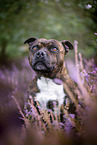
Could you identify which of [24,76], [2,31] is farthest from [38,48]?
[2,31]

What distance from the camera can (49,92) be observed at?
2.68 meters

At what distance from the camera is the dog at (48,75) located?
2621 mm

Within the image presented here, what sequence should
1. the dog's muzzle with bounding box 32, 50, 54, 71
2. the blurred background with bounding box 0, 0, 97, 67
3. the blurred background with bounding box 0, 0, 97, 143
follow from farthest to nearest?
the blurred background with bounding box 0, 0, 97, 67, the blurred background with bounding box 0, 0, 97, 143, the dog's muzzle with bounding box 32, 50, 54, 71

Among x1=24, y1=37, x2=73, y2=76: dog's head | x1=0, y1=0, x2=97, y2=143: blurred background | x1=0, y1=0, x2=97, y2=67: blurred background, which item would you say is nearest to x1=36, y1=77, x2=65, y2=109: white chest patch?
x1=24, y1=37, x2=73, y2=76: dog's head

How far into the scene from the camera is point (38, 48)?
2861 mm

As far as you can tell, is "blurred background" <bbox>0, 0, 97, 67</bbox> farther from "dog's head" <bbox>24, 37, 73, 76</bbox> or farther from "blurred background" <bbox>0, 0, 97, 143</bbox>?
"dog's head" <bbox>24, 37, 73, 76</bbox>

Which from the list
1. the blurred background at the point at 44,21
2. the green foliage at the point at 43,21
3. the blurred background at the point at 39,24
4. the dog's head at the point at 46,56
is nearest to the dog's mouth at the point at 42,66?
the dog's head at the point at 46,56

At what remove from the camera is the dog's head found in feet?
8.55

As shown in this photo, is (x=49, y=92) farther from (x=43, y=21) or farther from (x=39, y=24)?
(x=43, y=21)

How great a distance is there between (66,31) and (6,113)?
195 inches

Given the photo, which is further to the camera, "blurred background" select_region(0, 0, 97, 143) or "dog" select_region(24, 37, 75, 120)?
"blurred background" select_region(0, 0, 97, 143)

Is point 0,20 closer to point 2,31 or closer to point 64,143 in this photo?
point 2,31

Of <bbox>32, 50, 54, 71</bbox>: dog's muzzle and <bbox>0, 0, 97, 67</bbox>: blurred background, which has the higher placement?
<bbox>0, 0, 97, 67</bbox>: blurred background

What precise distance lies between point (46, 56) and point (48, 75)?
0.34 metres
